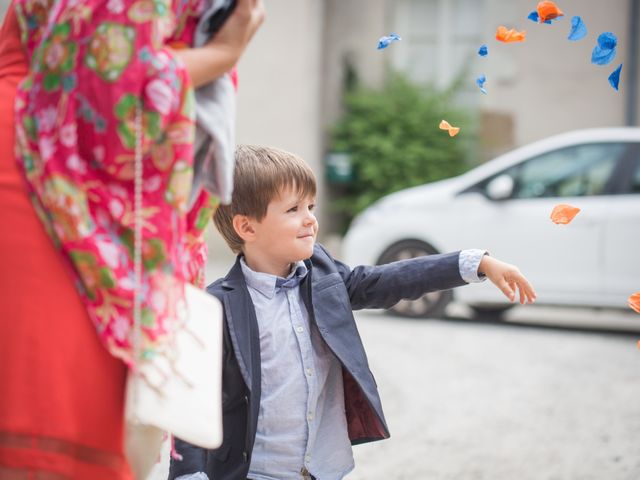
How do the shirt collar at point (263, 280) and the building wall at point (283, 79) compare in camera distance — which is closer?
the shirt collar at point (263, 280)

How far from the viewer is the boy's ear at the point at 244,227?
284cm

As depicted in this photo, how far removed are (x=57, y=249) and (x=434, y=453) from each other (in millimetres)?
3516

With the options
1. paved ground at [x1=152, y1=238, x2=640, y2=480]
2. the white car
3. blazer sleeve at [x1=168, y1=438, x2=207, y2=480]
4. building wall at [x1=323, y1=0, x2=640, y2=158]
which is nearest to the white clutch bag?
blazer sleeve at [x1=168, y1=438, x2=207, y2=480]

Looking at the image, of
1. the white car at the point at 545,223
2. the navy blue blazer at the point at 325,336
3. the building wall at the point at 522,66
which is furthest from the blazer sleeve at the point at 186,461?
the building wall at the point at 522,66

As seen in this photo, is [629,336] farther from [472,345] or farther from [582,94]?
[582,94]

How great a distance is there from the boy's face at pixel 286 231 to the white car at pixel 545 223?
601cm

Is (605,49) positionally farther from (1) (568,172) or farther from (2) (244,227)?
(1) (568,172)

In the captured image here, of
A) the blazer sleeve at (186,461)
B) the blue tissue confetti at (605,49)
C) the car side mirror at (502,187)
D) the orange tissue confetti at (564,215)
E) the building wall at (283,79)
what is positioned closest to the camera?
the blazer sleeve at (186,461)

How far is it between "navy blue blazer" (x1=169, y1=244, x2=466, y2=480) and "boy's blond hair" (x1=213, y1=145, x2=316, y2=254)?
18 cm

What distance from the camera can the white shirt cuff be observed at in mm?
2648

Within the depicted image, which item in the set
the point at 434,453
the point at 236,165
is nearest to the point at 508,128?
the point at 434,453

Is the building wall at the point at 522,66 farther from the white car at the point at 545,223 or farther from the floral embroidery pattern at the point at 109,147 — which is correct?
Answer: the floral embroidery pattern at the point at 109,147

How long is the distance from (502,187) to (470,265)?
6412 millimetres

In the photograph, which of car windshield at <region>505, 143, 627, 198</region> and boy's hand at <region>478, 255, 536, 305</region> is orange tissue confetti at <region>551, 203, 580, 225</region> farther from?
car windshield at <region>505, 143, 627, 198</region>
